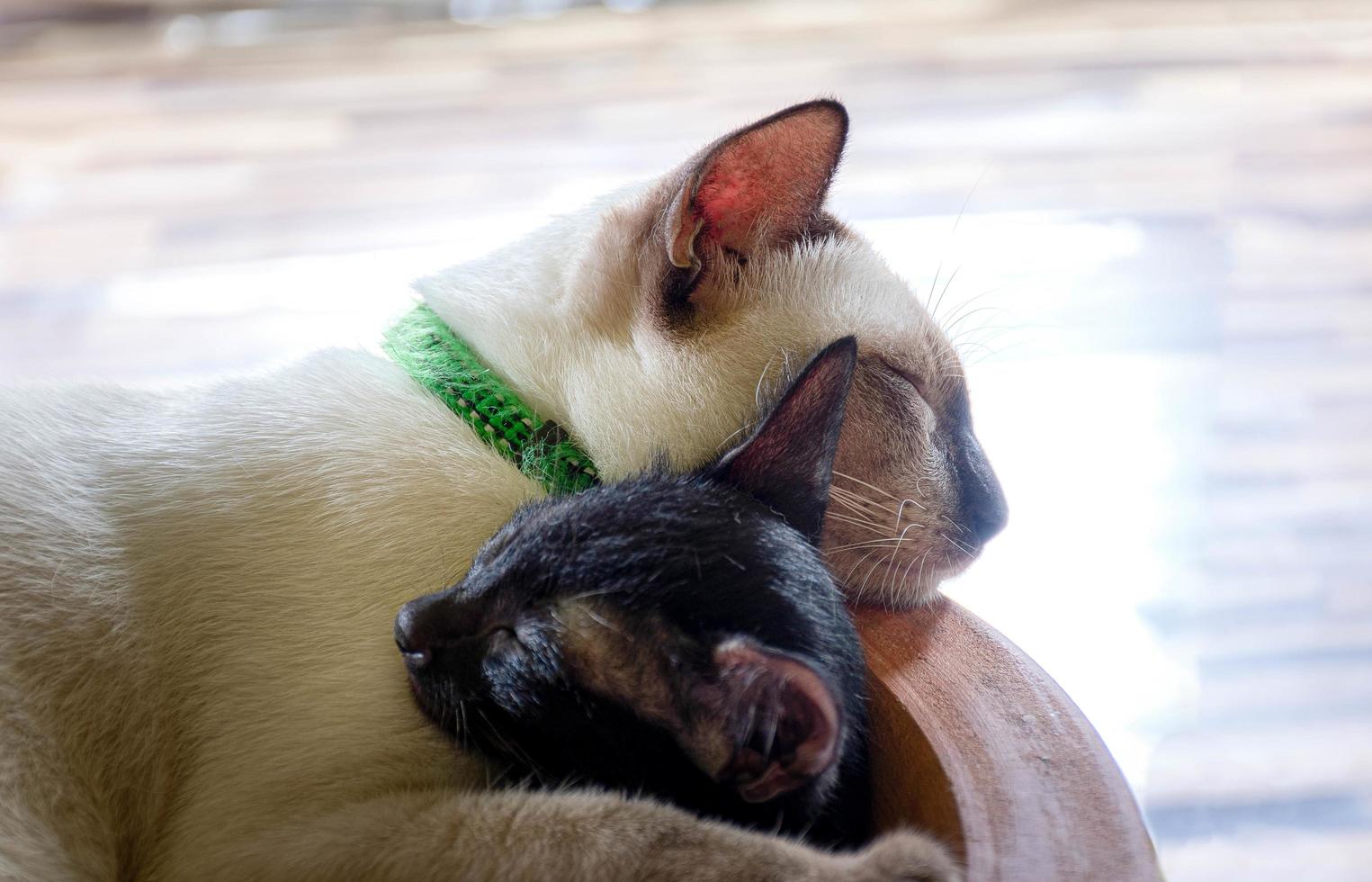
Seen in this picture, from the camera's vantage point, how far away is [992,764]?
892mm

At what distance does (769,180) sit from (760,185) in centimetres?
1

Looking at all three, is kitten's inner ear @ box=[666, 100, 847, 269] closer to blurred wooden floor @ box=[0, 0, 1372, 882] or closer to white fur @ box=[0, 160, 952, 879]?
white fur @ box=[0, 160, 952, 879]

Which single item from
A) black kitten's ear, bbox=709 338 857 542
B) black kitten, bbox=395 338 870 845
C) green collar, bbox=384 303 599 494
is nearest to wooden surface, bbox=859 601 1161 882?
black kitten, bbox=395 338 870 845

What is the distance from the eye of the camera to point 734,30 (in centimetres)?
320

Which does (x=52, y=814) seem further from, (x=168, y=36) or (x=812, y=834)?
(x=168, y=36)

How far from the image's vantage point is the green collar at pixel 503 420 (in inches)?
Answer: 45.4

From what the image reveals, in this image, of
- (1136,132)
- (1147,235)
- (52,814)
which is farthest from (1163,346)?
(52,814)

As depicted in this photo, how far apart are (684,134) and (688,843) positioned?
83.1 inches

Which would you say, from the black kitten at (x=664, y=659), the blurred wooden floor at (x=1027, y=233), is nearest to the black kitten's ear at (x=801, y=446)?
the black kitten at (x=664, y=659)

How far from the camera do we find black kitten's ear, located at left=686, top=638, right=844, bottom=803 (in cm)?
79

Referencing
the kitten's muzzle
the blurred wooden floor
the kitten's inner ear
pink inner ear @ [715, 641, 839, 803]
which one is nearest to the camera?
pink inner ear @ [715, 641, 839, 803]

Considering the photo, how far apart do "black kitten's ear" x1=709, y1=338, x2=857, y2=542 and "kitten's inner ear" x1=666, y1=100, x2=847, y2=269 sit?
0.21 meters

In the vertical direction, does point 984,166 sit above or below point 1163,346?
above

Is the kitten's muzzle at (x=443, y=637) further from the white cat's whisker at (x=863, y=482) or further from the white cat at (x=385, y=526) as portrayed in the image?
the white cat's whisker at (x=863, y=482)
